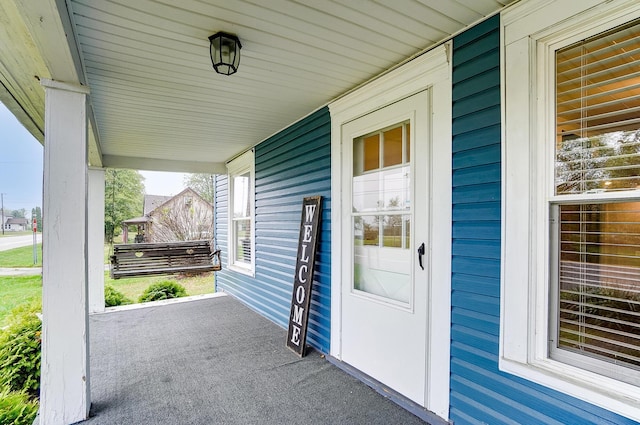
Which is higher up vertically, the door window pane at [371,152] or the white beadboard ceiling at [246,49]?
the white beadboard ceiling at [246,49]

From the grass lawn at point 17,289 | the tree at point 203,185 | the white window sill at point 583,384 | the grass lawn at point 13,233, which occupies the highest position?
the tree at point 203,185

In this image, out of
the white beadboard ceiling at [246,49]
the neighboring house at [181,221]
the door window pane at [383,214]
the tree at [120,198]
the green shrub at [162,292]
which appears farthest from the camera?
the tree at [120,198]

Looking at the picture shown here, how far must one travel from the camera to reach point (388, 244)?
101 inches

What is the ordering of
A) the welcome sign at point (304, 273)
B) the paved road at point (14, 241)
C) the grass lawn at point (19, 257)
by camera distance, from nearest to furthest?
the welcome sign at point (304, 273)
the paved road at point (14, 241)
the grass lawn at point (19, 257)

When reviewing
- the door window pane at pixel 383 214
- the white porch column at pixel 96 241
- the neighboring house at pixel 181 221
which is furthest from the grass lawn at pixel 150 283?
the door window pane at pixel 383 214

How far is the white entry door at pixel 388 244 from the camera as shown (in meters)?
2.21

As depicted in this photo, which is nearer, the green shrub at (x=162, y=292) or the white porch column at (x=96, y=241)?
the white porch column at (x=96, y=241)

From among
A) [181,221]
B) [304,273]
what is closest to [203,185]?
[181,221]

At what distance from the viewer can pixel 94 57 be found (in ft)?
7.23

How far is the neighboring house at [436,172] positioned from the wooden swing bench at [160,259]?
2.50 meters

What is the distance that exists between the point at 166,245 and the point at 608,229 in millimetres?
5707

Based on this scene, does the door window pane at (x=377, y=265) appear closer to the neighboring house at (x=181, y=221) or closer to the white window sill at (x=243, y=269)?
the white window sill at (x=243, y=269)

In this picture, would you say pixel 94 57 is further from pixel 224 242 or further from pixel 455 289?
pixel 224 242

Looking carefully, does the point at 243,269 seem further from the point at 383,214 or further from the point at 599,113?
the point at 599,113
